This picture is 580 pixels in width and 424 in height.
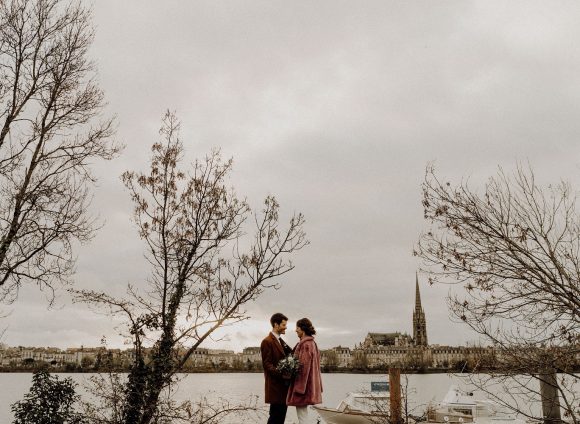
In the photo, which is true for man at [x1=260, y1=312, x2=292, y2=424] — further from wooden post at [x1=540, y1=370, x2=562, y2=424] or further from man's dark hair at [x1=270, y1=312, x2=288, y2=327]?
wooden post at [x1=540, y1=370, x2=562, y2=424]

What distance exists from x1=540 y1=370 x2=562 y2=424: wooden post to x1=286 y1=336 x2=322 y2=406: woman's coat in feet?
11.3

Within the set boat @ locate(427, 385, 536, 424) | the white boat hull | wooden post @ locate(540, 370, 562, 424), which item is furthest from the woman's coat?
boat @ locate(427, 385, 536, 424)

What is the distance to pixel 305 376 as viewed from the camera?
7770 mm

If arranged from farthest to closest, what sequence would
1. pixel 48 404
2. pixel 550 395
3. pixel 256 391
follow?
1. pixel 256 391
2. pixel 48 404
3. pixel 550 395

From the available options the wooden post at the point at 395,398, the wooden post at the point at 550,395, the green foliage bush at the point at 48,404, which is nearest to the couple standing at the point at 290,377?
the wooden post at the point at 395,398

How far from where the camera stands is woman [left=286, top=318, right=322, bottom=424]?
778 cm

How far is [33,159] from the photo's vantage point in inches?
432

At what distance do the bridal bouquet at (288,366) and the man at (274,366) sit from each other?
14 cm

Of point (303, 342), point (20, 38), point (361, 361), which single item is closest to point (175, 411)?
point (303, 342)

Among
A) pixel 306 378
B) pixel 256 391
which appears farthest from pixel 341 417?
pixel 256 391

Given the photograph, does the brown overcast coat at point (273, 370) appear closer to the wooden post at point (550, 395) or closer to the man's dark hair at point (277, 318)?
the man's dark hair at point (277, 318)

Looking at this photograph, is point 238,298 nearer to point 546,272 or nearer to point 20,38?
point 546,272

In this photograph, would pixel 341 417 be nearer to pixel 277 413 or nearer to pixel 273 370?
pixel 277 413

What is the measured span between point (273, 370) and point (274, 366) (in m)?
0.06
